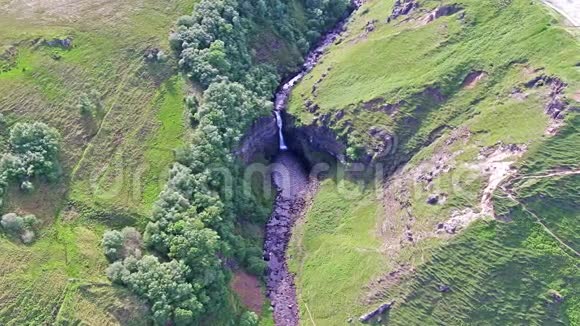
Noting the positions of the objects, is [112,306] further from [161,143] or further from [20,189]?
[161,143]

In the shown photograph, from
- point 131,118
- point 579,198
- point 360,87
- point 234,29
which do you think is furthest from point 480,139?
point 131,118

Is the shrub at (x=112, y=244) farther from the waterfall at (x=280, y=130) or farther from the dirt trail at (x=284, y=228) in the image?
the waterfall at (x=280, y=130)

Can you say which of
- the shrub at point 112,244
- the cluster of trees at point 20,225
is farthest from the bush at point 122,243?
the cluster of trees at point 20,225

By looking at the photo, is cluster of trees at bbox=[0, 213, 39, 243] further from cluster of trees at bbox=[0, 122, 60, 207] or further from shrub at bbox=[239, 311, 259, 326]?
shrub at bbox=[239, 311, 259, 326]

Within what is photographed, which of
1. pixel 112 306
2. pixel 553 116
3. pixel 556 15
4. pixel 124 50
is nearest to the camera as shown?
pixel 112 306

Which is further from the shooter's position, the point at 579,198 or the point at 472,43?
the point at 472,43

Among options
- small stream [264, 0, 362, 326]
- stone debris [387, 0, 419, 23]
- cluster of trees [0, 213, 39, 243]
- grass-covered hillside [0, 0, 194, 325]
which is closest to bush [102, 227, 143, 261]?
grass-covered hillside [0, 0, 194, 325]
